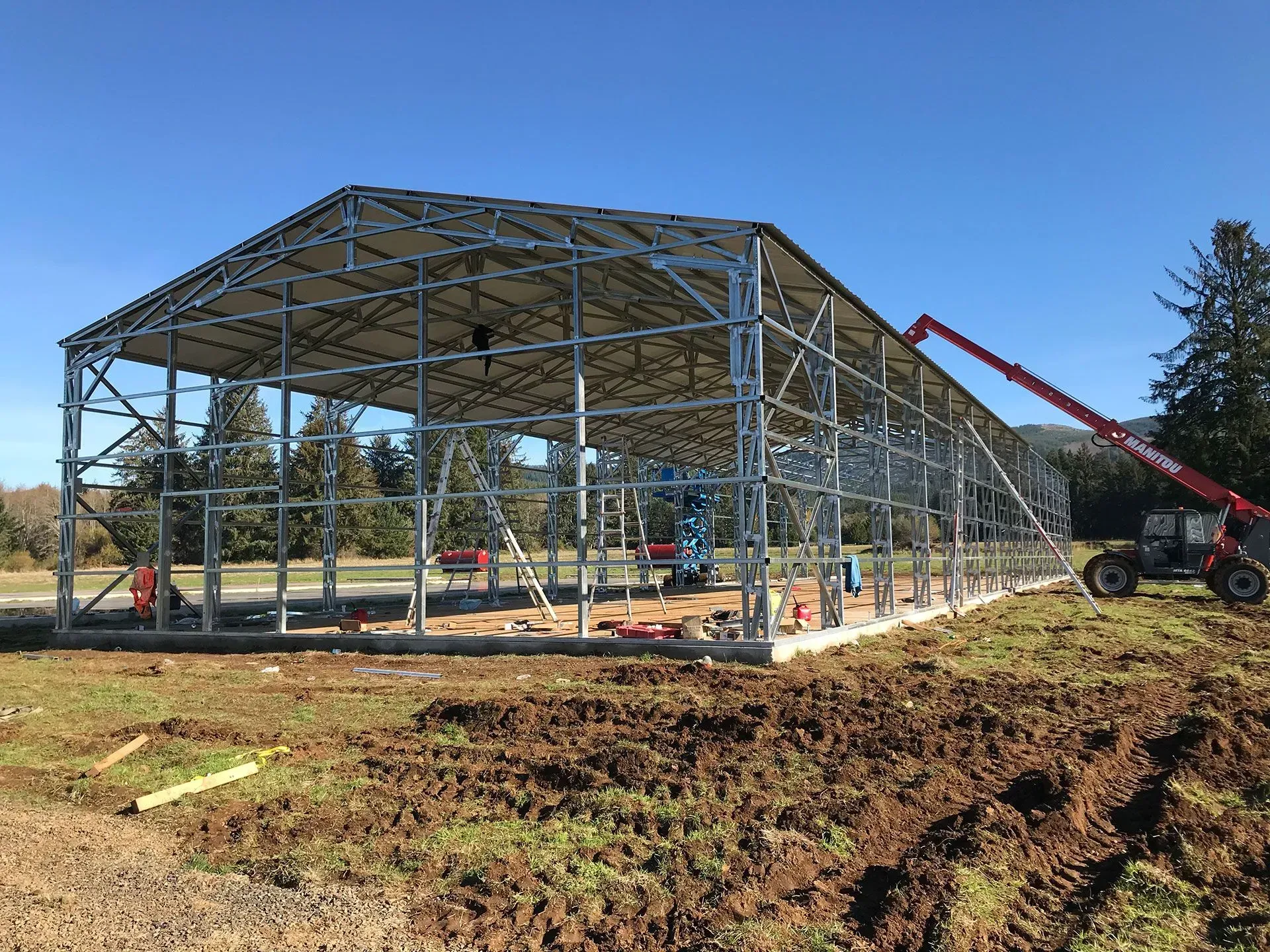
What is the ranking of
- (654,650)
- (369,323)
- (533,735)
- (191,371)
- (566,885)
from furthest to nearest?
(191,371), (369,323), (654,650), (533,735), (566,885)

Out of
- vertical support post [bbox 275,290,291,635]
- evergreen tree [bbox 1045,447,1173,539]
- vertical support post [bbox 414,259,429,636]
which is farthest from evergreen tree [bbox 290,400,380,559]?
evergreen tree [bbox 1045,447,1173,539]

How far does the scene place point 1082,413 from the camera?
2195cm

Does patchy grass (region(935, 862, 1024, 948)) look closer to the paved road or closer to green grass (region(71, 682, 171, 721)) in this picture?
green grass (region(71, 682, 171, 721))

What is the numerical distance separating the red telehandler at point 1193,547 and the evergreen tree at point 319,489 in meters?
19.1

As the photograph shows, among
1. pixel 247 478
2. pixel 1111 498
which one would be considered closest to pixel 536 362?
pixel 247 478

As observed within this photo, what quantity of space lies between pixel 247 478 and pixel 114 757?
2906 cm

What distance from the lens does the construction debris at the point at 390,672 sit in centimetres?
1021

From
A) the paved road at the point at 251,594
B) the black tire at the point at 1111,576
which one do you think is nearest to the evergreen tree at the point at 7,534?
the paved road at the point at 251,594

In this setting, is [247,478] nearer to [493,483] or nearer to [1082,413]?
[493,483]

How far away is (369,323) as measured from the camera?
1554 cm

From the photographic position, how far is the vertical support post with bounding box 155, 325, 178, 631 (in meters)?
14.2

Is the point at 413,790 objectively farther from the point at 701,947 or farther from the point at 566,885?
the point at 701,947

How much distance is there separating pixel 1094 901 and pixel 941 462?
1719 centimetres

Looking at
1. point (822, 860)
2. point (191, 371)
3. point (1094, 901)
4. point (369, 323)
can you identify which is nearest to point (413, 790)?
point (822, 860)
